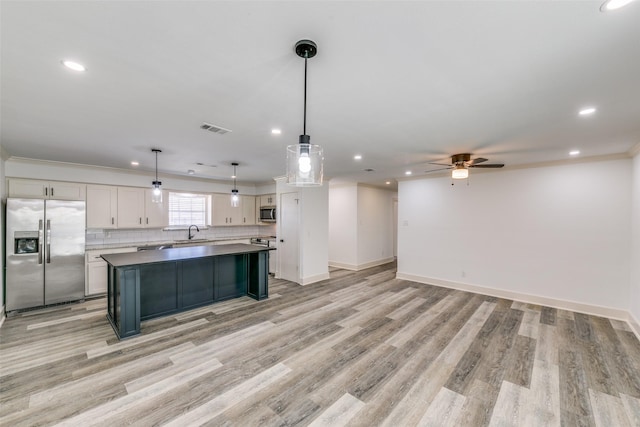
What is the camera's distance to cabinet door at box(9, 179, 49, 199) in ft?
14.7

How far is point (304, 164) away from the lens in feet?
5.61

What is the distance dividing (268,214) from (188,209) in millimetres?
2022

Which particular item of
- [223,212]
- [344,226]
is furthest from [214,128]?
[344,226]

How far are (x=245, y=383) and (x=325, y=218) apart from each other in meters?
4.27

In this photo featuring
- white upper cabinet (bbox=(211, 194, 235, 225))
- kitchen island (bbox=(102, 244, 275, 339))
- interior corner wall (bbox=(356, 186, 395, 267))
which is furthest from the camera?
interior corner wall (bbox=(356, 186, 395, 267))

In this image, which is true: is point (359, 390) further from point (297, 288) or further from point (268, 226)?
point (268, 226)

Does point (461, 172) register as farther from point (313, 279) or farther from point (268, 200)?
point (268, 200)

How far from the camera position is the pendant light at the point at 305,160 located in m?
1.61

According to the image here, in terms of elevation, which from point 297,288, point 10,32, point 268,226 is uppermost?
point 10,32

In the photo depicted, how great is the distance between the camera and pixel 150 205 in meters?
5.96

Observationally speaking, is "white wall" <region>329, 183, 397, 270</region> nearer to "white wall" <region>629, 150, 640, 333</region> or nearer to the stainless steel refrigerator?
"white wall" <region>629, 150, 640, 333</region>

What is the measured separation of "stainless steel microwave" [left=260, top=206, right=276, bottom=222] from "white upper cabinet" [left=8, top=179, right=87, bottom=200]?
12.5 ft

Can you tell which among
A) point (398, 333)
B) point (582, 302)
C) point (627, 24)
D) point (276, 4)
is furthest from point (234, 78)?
point (582, 302)

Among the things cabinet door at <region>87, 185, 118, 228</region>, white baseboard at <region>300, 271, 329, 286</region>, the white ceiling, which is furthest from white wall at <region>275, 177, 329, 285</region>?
cabinet door at <region>87, 185, 118, 228</region>
